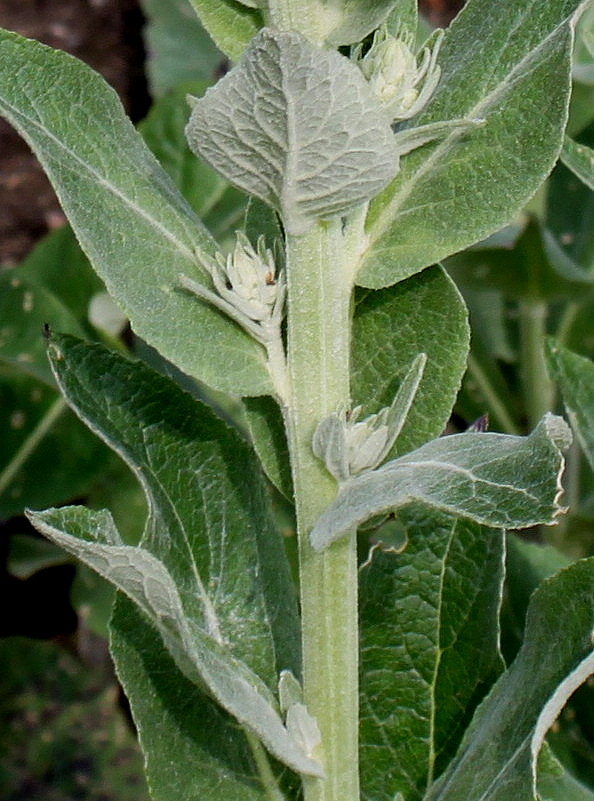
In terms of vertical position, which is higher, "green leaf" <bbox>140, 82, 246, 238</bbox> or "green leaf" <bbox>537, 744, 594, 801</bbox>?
"green leaf" <bbox>140, 82, 246, 238</bbox>

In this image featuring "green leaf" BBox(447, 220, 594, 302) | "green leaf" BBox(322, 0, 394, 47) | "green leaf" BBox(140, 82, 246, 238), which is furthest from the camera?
"green leaf" BBox(140, 82, 246, 238)

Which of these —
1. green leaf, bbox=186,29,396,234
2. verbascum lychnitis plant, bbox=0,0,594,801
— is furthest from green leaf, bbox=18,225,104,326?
green leaf, bbox=186,29,396,234

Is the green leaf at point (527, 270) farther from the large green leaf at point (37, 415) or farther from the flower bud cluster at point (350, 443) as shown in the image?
the flower bud cluster at point (350, 443)

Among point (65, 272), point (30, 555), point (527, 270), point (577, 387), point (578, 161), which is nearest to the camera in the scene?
point (578, 161)

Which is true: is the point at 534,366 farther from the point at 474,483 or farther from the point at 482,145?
the point at 474,483

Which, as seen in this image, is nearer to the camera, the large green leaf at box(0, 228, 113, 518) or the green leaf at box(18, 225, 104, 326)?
the large green leaf at box(0, 228, 113, 518)

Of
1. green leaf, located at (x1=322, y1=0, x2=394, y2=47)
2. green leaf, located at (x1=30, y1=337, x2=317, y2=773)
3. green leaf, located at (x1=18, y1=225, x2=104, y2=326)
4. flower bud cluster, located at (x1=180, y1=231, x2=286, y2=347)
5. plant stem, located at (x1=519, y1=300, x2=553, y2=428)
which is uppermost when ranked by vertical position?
green leaf, located at (x1=322, y1=0, x2=394, y2=47)

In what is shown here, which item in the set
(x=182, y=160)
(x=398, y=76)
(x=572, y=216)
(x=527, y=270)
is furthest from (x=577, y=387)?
(x=182, y=160)

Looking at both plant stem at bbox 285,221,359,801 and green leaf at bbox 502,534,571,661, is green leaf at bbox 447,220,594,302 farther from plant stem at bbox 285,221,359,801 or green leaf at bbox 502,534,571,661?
plant stem at bbox 285,221,359,801
